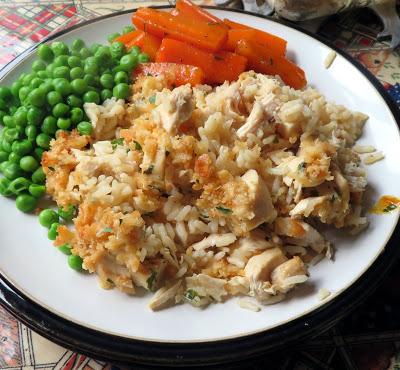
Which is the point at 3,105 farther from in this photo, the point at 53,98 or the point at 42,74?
the point at 53,98

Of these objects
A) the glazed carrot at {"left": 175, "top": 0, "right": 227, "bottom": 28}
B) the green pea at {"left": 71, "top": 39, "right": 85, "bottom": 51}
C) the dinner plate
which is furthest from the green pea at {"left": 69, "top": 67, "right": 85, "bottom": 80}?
the dinner plate

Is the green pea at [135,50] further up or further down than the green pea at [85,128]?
further up

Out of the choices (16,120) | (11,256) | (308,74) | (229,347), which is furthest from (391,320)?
(16,120)

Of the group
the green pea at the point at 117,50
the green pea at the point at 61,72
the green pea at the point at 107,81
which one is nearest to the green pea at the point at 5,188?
the green pea at the point at 61,72

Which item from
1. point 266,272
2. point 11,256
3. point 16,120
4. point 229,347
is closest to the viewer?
point 229,347

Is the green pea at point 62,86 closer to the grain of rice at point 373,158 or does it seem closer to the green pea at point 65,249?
the green pea at point 65,249

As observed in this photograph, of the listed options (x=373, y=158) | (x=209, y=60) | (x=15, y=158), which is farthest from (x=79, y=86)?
(x=373, y=158)

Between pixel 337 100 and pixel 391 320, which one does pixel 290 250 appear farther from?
pixel 337 100
